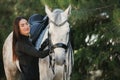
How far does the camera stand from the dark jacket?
5840 mm

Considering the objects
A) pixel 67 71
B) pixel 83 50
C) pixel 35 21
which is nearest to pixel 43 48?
pixel 67 71

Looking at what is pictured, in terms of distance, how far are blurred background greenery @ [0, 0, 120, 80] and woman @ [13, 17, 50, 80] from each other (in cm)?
169

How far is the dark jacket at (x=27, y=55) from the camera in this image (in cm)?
584

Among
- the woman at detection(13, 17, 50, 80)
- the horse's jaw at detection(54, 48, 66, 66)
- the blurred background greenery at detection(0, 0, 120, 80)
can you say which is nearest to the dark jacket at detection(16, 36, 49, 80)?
the woman at detection(13, 17, 50, 80)

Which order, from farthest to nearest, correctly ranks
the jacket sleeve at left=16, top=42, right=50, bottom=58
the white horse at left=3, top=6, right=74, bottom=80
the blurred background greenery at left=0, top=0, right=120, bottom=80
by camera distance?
the blurred background greenery at left=0, top=0, right=120, bottom=80
the white horse at left=3, top=6, right=74, bottom=80
the jacket sleeve at left=16, top=42, right=50, bottom=58

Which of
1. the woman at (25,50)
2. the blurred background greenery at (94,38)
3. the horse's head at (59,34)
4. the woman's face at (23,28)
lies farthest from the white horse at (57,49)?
the blurred background greenery at (94,38)

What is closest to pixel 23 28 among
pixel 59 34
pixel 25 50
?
pixel 25 50

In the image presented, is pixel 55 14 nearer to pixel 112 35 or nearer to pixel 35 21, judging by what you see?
pixel 35 21

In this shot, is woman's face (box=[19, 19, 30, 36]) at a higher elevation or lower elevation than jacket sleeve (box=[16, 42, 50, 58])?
higher

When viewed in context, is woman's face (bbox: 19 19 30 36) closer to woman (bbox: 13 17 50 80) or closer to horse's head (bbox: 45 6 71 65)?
woman (bbox: 13 17 50 80)

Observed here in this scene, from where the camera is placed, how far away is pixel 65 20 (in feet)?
20.2

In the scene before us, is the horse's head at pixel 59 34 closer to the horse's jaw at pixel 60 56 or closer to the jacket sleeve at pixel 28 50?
the horse's jaw at pixel 60 56

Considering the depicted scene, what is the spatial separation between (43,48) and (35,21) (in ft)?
4.07

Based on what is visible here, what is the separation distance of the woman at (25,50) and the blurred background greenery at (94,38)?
1690mm
